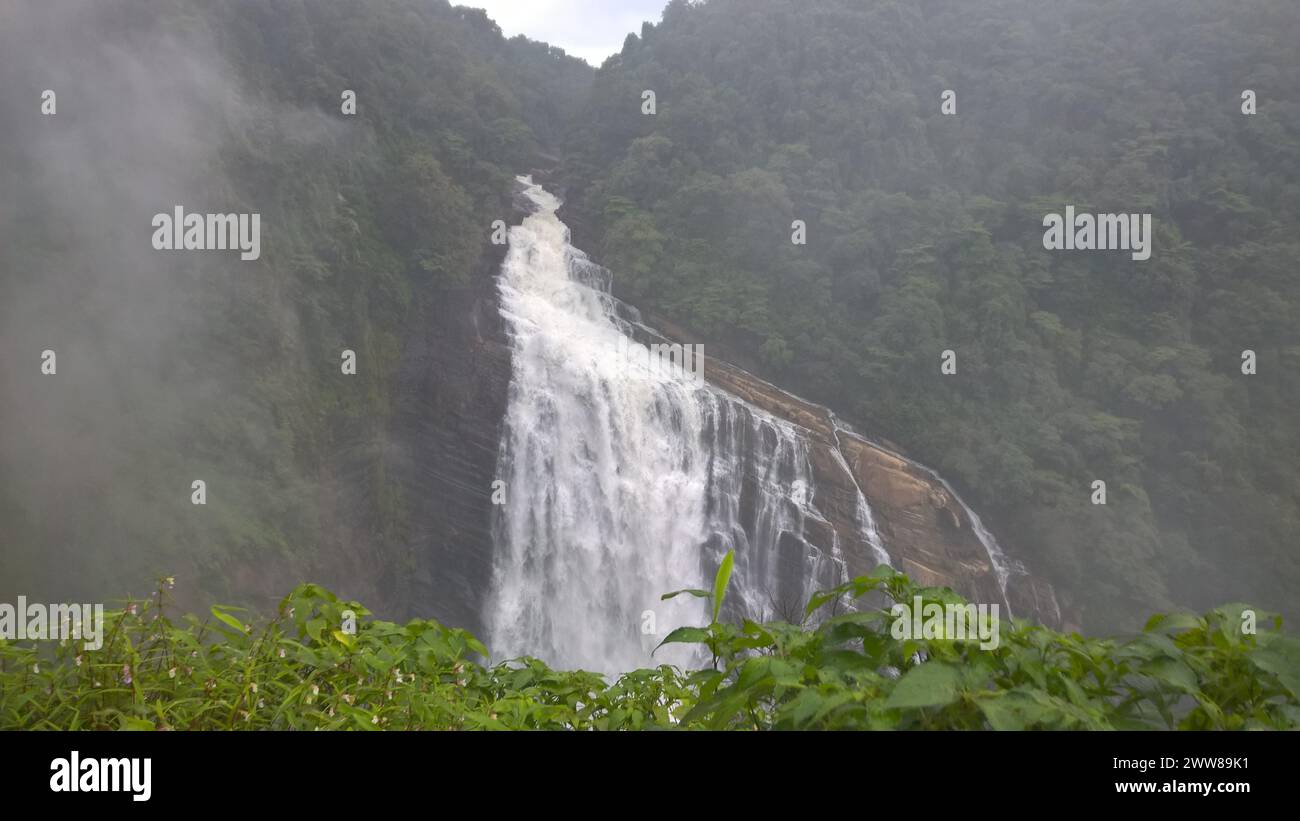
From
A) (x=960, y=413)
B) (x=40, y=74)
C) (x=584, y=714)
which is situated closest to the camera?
(x=584, y=714)

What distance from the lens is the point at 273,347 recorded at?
1780 cm

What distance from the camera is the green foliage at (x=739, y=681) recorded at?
142 cm

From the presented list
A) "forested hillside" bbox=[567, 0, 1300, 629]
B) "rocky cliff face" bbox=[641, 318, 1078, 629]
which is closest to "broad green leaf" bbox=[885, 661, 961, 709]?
"rocky cliff face" bbox=[641, 318, 1078, 629]

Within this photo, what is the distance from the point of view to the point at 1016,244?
2541 cm

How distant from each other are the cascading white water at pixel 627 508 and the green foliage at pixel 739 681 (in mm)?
15050

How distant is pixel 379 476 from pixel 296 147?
31.0 ft

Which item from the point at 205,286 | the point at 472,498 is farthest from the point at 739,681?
the point at 205,286

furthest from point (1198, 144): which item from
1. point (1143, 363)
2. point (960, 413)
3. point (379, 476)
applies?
point (379, 476)

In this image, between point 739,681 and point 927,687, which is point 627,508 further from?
point 927,687

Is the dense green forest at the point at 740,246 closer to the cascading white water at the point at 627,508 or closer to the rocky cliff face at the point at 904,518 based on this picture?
the rocky cliff face at the point at 904,518

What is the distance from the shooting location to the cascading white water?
57.1ft

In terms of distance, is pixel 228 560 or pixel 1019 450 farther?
pixel 1019 450

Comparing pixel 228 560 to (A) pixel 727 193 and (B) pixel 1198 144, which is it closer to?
(A) pixel 727 193

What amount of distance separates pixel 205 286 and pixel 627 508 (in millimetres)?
10442
